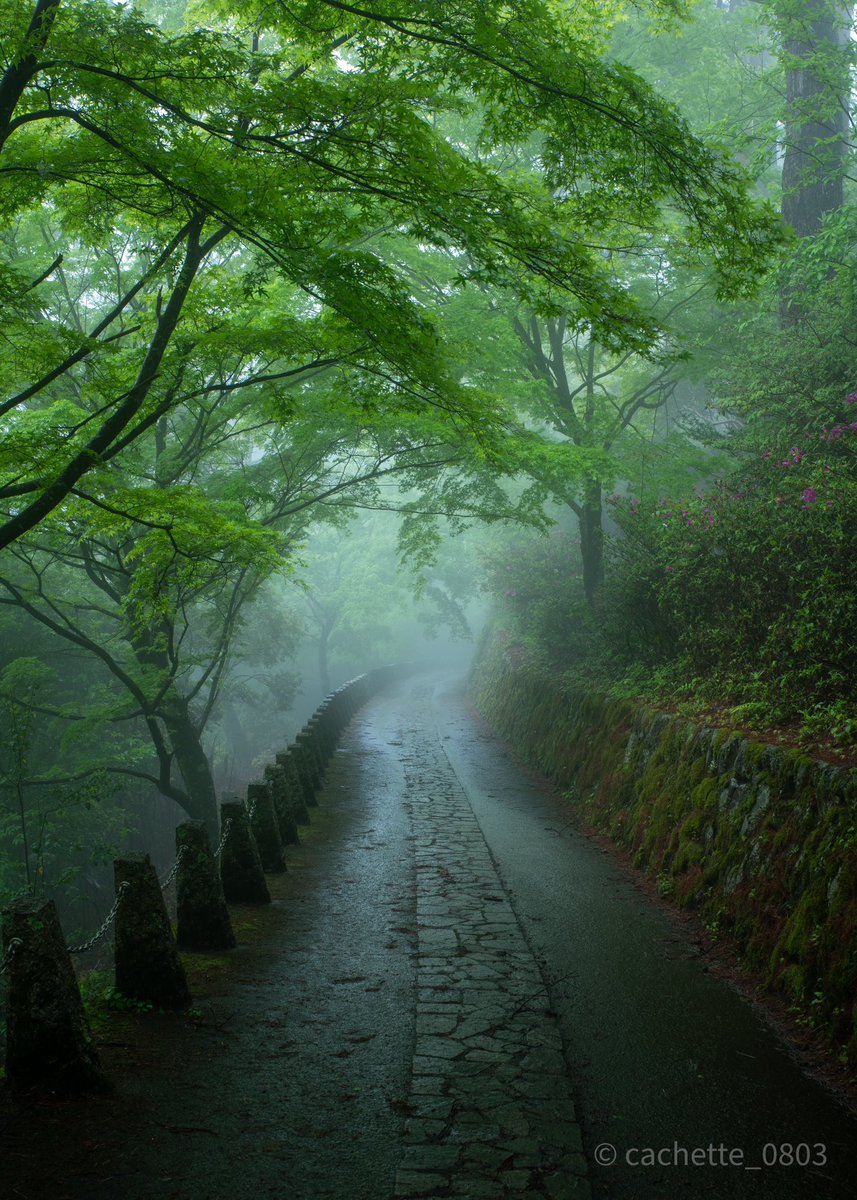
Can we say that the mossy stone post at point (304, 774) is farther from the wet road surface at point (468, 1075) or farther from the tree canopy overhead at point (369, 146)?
the tree canopy overhead at point (369, 146)

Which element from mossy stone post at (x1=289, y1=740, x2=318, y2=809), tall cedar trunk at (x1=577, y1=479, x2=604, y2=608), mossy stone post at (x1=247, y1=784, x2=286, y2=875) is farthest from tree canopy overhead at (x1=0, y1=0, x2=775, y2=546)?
tall cedar trunk at (x1=577, y1=479, x2=604, y2=608)

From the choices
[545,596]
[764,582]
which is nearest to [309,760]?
[764,582]

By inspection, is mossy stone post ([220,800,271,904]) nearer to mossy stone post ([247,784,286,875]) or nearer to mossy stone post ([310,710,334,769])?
mossy stone post ([247,784,286,875])

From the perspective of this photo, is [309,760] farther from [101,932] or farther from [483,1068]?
[483,1068]

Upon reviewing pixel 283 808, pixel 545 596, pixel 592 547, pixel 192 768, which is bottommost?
pixel 283 808

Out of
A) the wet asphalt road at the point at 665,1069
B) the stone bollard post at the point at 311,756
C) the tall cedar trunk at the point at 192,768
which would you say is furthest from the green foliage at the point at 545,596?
the wet asphalt road at the point at 665,1069

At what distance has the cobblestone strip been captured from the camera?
3424 mm

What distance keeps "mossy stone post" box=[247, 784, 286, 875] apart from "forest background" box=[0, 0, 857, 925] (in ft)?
8.99

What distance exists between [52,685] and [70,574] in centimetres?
253

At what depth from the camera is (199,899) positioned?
6.07 meters

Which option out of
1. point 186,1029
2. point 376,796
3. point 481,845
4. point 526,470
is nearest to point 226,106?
point 186,1029

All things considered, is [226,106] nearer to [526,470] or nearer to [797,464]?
[797,464]

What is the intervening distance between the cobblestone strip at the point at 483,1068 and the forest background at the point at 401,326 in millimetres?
2885

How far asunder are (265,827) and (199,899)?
218cm
